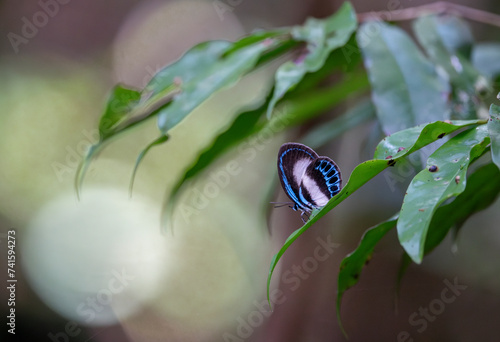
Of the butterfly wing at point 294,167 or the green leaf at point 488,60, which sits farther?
the green leaf at point 488,60

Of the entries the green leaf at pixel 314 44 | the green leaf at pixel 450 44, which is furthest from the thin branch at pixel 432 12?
the green leaf at pixel 314 44

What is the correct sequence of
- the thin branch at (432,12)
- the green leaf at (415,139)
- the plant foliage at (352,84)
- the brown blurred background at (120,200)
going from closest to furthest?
1. the green leaf at (415,139)
2. the plant foliage at (352,84)
3. the thin branch at (432,12)
4. the brown blurred background at (120,200)

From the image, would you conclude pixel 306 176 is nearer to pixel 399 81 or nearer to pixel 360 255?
pixel 360 255

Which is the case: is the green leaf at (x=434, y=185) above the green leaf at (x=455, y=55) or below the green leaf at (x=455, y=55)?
above

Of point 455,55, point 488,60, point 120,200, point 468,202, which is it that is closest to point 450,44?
point 455,55

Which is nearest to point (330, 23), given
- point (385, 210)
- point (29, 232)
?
point (385, 210)

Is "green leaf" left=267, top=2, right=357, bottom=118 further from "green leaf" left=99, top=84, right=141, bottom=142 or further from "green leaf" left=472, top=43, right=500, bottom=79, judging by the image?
"green leaf" left=472, top=43, right=500, bottom=79

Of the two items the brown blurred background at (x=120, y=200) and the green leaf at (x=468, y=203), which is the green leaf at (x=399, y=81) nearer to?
the green leaf at (x=468, y=203)
